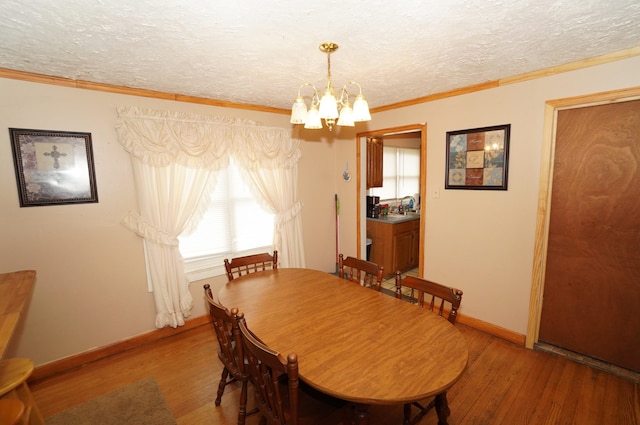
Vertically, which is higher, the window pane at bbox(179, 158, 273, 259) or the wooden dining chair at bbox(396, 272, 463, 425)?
the window pane at bbox(179, 158, 273, 259)

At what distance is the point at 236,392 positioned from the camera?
2.09 m

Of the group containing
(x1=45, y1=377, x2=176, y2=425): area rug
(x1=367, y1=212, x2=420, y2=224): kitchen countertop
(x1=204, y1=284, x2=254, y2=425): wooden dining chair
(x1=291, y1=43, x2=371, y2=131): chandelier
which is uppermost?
(x1=291, y1=43, x2=371, y2=131): chandelier

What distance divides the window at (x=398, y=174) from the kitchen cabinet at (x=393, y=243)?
76 cm

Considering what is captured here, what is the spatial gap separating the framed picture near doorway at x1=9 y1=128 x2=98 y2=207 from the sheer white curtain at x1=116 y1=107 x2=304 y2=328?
1.04 feet

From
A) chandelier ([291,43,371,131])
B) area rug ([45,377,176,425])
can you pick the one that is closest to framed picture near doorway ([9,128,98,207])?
area rug ([45,377,176,425])

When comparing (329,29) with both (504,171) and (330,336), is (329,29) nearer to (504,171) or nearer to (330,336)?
(330,336)

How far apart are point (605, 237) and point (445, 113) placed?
1657 millimetres

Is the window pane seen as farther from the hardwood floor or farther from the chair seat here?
the chair seat

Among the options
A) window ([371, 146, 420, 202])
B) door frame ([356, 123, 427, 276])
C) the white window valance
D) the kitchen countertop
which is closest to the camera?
the white window valance

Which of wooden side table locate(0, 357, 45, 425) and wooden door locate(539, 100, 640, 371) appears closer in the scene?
wooden side table locate(0, 357, 45, 425)

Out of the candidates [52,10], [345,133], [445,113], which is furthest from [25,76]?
[445,113]

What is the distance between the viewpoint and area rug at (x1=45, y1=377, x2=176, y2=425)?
185 cm

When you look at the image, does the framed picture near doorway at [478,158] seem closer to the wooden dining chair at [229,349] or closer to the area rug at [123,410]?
the wooden dining chair at [229,349]

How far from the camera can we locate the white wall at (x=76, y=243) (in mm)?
2098
